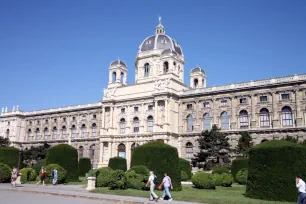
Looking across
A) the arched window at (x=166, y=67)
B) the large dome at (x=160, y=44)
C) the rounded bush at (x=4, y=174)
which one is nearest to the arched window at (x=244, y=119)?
the arched window at (x=166, y=67)

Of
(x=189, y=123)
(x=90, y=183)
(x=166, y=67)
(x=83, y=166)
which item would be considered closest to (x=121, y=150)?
(x=83, y=166)

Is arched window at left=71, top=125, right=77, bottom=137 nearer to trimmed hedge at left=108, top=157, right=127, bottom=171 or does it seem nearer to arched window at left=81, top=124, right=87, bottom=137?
arched window at left=81, top=124, right=87, bottom=137

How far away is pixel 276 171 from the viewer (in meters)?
17.8

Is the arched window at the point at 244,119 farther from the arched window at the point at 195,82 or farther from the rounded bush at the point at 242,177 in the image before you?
the rounded bush at the point at 242,177

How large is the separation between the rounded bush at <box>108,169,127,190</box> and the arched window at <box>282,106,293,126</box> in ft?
92.2

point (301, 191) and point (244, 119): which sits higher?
point (244, 119)

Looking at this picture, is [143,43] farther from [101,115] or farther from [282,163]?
[282,163]

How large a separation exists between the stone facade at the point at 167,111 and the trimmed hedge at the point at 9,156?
67.6 ft

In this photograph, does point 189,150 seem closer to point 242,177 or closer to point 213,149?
point 213,149

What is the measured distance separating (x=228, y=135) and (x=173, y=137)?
27.9 ft

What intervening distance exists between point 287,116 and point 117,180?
29.1m

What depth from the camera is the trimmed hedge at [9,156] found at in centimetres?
3391

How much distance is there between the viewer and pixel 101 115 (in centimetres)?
6178

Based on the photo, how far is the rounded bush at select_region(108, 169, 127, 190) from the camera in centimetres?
2242
